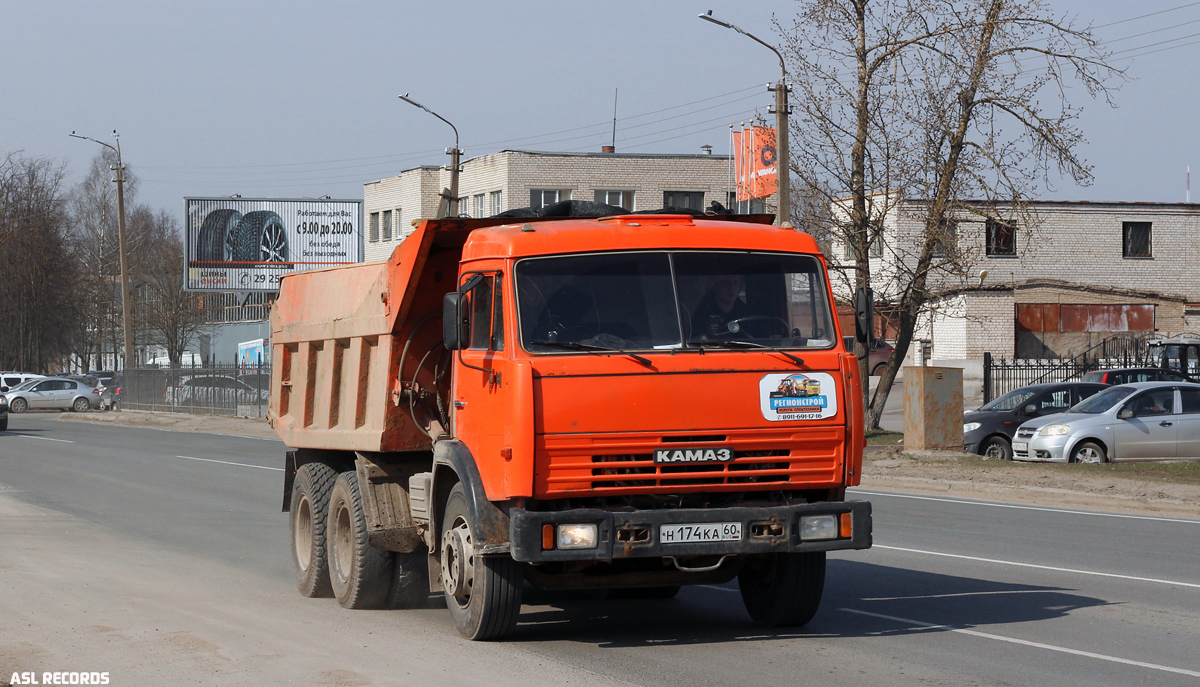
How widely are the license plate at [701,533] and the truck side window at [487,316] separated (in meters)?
1.42

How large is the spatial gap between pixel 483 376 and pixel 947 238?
65.7 feet

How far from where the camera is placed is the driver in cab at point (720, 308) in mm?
7516

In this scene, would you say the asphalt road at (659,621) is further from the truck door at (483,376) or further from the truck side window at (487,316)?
the truck side window at (487,316)

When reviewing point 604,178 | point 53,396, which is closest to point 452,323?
point 53,396

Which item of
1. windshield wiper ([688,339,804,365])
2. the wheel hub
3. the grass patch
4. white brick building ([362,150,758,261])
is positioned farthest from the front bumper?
white brick building ([362,150,758,261])

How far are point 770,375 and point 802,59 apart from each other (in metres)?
20.3

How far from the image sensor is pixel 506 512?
732 centimetres

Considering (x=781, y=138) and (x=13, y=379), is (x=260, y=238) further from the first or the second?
(x=781, y=138)

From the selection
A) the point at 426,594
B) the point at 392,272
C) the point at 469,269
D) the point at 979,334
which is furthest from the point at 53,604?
the point at 979,334

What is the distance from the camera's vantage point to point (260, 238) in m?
58.2

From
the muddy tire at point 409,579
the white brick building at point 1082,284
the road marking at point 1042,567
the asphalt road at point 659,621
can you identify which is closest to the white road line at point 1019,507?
the asphalt road at point 659,621

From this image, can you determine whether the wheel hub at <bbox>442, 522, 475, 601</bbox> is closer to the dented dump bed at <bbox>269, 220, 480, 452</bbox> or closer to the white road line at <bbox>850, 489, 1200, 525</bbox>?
the dented dump bed at <bbox>269, 220, 480, 452</bbox>

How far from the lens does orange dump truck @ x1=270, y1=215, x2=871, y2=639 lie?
7117 millimetres

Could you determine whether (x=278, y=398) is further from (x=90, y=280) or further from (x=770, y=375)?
(x=90, y=280)
